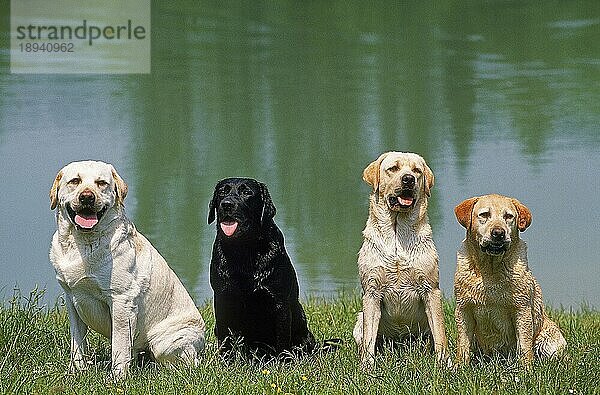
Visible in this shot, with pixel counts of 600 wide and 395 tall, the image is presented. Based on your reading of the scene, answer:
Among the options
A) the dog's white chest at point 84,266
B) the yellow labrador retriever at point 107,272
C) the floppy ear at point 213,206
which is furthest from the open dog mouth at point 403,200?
the dog's white chest at point 84,266

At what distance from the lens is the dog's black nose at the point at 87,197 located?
23.2ft

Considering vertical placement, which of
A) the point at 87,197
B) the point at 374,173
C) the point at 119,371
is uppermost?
the point at 374,173

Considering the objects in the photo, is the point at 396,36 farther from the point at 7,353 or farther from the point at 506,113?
the point at 7,353

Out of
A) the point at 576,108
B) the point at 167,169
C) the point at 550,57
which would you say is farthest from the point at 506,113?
the point at 167,169

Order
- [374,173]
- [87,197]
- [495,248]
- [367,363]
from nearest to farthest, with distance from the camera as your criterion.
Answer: [87,197], [495,248], [367,363], [374,173]

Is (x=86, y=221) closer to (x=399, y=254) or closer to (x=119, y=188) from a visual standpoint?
(x=119, y=188)

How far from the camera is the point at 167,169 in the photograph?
15.3 m

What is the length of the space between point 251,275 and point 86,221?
1136 mm

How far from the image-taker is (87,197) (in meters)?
7.09

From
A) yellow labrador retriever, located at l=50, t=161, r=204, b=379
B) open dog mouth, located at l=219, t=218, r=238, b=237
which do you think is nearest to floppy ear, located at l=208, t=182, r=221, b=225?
open dog mouth, located at l=219, t=218, r=238, b=237

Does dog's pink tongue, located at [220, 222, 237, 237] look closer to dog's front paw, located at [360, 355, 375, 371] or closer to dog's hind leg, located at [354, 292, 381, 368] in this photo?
dog's hind leg, located at [354, 292, 381, 368]

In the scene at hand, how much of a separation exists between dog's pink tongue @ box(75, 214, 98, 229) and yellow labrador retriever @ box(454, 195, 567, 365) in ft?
7.31

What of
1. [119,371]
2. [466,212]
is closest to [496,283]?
[466,212]

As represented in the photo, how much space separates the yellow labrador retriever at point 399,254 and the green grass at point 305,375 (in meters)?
0.22
